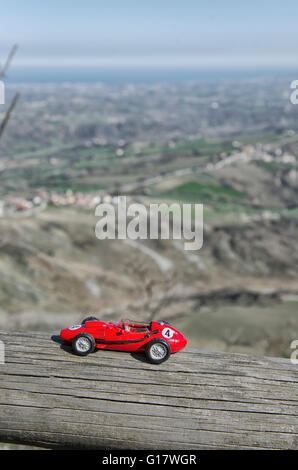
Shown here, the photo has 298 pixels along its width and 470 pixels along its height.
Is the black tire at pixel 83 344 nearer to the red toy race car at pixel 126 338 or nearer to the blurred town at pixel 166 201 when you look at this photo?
the red toy race car at pixel 126 338

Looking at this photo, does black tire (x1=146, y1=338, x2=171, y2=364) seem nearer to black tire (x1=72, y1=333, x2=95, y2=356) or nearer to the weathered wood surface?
the weathered wood surface

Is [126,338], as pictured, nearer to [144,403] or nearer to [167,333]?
[167,333]

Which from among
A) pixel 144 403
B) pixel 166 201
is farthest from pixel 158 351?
pixel 166 201

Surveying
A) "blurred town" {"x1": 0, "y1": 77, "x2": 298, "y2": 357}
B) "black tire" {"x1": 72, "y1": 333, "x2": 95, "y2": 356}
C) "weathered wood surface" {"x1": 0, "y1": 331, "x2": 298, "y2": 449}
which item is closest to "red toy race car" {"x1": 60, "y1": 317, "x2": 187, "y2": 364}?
"black tire" {"x1": 72, "y1": 333, "x2": 95, "y2": 356}

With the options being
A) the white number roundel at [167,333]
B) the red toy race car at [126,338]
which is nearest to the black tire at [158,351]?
the red toy race car at [126,338]
